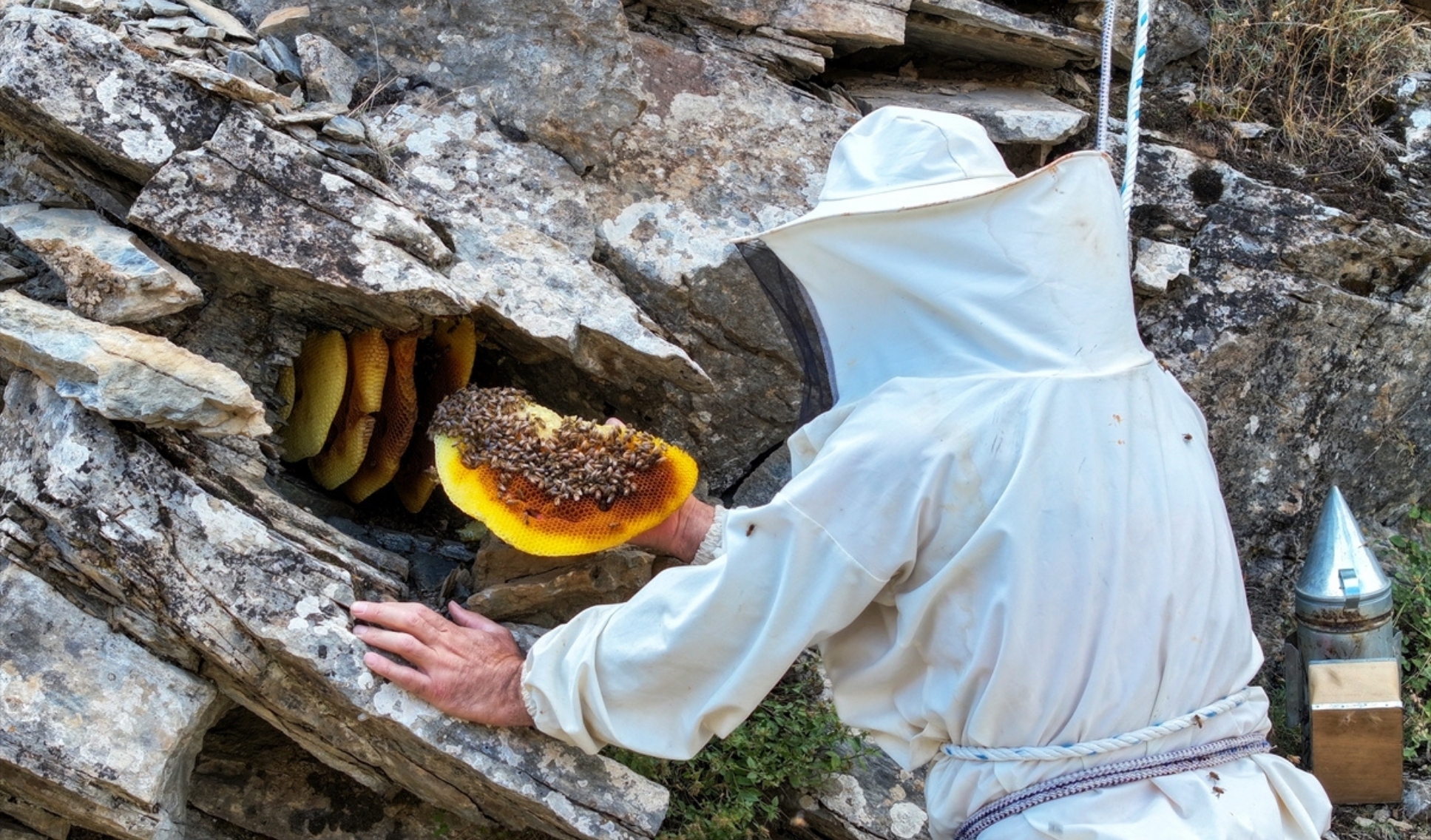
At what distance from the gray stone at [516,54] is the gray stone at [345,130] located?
44 centimetres

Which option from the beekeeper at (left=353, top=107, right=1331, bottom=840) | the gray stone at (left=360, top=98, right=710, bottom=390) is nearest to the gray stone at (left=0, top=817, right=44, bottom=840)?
the beekeeper at (left=353, top=107, right=1331, bottom=840)

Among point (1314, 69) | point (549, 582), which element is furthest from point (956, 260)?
point (1314, 69)

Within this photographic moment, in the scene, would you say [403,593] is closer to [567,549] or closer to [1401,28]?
[567,549]

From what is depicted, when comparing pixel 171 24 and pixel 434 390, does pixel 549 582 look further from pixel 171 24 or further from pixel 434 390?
pixel 171 24

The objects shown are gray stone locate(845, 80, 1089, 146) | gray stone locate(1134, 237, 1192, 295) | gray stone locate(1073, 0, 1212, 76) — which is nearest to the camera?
gray stone locate(1134, 237, 1192, 295)

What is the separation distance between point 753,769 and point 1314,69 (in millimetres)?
3662

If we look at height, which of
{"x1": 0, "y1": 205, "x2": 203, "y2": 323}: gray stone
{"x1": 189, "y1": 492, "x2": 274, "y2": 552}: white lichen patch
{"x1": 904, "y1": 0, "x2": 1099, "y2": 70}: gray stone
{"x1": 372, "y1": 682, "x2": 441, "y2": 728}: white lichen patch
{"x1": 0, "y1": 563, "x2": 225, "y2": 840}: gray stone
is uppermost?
{"x1": 904, "y1": 0, "x2": 1099, "y2": 70}: gray stone

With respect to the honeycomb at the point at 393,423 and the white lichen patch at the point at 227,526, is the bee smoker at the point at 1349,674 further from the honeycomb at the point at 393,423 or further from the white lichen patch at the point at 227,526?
the white lichen patch at the point at 227,526

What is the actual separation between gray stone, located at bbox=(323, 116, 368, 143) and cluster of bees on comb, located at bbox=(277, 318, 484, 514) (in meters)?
0.58

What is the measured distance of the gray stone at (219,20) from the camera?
3.63 meters

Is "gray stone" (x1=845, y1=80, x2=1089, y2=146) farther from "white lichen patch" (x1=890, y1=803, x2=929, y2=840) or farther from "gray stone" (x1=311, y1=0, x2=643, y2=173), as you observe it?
"white lichen patch" (x1=890, y1=803, x2=929, y2=840)

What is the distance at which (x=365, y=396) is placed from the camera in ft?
11.6

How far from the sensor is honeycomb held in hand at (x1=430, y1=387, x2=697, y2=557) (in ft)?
9.93

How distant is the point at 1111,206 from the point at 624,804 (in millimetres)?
1806
